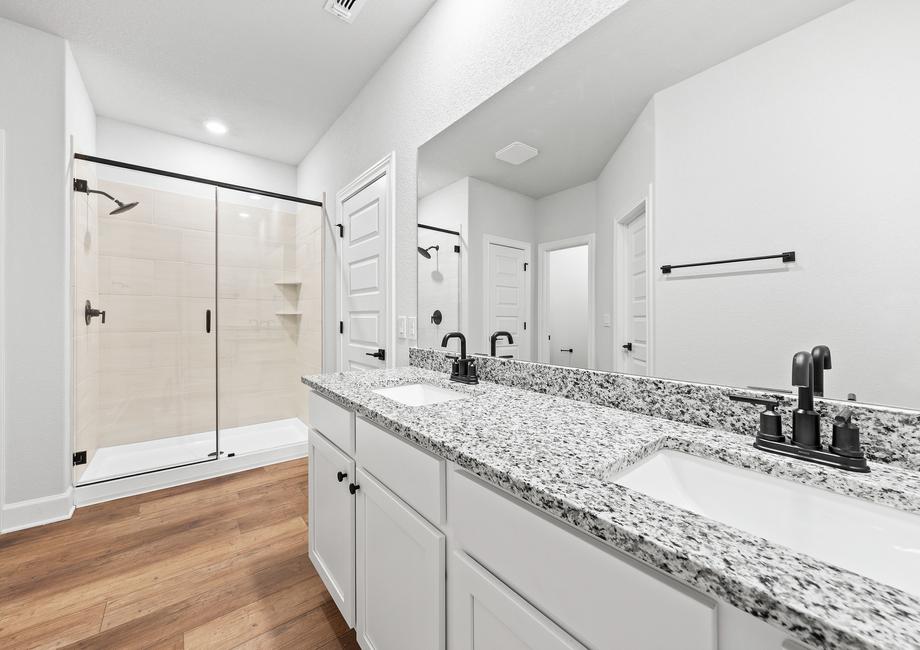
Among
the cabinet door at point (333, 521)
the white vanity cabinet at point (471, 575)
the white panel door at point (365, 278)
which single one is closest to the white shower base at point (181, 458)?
the white panel door at point (365, 278)

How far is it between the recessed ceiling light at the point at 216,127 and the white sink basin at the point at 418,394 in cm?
289

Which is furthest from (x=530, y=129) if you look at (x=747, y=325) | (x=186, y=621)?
(x=186, y=621)

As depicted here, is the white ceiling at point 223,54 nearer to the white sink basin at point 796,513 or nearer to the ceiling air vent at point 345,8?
the ceiling air vent at point 345,8

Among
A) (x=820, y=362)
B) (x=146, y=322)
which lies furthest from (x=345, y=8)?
(x=146, y=322)

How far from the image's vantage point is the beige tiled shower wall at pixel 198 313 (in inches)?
113

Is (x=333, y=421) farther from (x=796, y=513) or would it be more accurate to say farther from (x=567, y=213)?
(x=796, y=513)

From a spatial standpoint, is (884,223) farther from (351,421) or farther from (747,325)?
(351,421)

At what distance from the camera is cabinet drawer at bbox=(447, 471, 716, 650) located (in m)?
0.44

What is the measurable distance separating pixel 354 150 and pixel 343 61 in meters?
0.53

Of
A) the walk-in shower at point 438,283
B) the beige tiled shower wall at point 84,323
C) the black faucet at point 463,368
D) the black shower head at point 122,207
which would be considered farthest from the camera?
the black shower head at point 122,207

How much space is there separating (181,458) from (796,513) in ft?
11.3

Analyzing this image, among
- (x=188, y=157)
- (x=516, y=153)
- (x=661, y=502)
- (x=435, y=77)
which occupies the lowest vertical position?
(x=661, y=502)

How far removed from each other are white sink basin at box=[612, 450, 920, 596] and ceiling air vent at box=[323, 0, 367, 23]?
2.34 meters

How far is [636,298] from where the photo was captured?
108 centimetres
